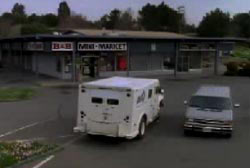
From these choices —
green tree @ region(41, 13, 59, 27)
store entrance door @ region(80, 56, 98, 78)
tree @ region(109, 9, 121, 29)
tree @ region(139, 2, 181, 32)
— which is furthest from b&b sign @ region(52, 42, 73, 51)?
tree @ region(109, 9, 121, 29)

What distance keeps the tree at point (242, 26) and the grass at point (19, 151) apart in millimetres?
117160

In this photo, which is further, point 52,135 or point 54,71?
point 54,71

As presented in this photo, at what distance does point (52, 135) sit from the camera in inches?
706

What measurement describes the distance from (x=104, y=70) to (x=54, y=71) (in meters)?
5.18

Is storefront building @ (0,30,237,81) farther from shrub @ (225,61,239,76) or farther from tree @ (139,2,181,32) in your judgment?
tree @ (139,2,181,32)

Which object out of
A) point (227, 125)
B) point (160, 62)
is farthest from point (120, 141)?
point (160, 62)

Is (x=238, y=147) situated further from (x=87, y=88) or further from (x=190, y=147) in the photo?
(x=87, y=88)

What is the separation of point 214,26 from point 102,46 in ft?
257

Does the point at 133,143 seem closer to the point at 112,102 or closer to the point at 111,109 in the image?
the point at 111,109

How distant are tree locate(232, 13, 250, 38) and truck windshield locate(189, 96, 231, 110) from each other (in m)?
112

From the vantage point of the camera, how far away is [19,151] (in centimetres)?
1430

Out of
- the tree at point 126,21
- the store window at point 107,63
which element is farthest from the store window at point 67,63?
the tree at point 126,21

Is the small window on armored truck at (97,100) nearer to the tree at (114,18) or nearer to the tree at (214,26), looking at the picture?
the tree at (214,26)

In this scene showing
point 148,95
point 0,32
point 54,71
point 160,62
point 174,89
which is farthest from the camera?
point 0,32
